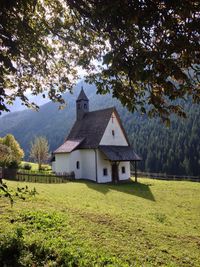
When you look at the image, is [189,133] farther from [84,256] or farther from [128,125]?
[84,256]

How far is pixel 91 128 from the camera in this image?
37656 millimetres

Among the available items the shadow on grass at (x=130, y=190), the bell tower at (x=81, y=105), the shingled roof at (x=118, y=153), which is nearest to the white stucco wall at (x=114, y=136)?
the shingled roof at (x=118, y=153)

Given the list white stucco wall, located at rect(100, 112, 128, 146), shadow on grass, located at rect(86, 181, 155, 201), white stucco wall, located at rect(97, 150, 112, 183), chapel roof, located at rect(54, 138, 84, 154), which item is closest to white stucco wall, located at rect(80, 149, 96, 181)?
white stucco wall, located at rect(97, 150, 112, 183)

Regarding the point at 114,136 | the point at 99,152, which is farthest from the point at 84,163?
the point at 114,136

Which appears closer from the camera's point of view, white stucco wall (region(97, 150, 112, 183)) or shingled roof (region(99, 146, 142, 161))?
shingled roof (region(99, 146, 142, 161))

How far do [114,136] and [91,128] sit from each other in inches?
135

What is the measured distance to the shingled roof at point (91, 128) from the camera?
35625 mm

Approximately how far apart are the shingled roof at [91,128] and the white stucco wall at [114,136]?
634 millimetres

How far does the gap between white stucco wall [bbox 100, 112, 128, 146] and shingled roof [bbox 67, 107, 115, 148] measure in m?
0.63

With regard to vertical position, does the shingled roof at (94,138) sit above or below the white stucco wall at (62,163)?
above

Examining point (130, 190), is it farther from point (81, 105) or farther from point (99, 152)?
point (81, 105)

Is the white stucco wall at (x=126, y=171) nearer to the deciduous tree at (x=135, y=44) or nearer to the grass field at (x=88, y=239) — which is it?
the grass field at (x=88, y=239)

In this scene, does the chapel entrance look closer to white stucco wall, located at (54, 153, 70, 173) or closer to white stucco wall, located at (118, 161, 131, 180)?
white stucco wall, located at (118, 161, 131, 180)

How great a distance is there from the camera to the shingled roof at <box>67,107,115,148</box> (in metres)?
35.6
